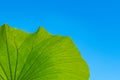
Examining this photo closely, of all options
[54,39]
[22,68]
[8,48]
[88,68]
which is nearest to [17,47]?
[8,48]

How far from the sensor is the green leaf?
1.94 meters

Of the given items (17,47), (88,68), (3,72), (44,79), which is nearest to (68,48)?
(88,68)

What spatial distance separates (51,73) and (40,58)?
0.73 ft

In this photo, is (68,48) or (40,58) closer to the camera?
(68,48)

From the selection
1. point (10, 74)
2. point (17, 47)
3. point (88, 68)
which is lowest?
point (10, 74)

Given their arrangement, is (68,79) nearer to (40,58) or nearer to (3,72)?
(40,58)

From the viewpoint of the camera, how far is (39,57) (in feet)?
6.72

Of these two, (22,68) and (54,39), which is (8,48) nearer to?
(22,68)

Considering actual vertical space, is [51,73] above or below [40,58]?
below

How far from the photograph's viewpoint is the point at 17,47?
205 cm

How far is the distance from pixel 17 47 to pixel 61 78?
642 mm

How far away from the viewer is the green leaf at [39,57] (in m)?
1.94

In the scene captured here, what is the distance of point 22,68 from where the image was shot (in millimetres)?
2043

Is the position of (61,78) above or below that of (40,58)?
below
